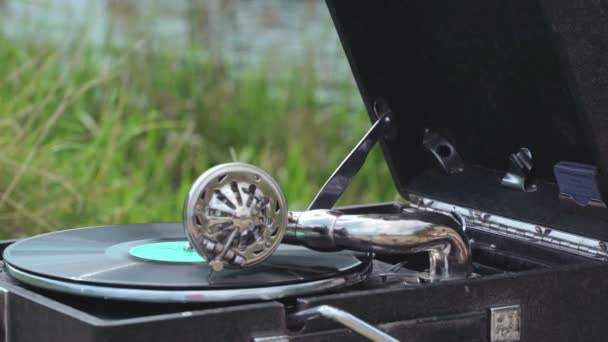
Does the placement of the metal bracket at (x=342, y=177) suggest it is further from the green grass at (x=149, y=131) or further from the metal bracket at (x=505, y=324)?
the green grass at (x=149, y=131)

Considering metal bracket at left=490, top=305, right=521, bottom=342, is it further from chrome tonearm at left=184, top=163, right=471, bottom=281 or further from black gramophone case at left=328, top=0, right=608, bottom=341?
chrome tonearm at left=184, top=163, right=471, bottom=281

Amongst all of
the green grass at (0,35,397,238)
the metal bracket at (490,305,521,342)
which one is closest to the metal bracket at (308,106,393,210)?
the metal bracket at (490,305,521,342)

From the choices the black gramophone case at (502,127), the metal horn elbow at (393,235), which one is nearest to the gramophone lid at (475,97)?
the black gramophone case at (502,127)

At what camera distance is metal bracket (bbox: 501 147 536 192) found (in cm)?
191

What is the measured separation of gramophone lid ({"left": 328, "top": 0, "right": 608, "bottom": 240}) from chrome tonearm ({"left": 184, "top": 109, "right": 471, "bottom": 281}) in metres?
0.25

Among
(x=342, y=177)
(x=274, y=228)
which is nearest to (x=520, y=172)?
(x=342, y=177)

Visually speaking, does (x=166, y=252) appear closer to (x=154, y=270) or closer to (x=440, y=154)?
(x=154, y=270)

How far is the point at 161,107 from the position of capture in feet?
14.6

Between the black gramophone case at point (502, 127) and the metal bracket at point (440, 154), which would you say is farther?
the metal bracket at point (440, 154)

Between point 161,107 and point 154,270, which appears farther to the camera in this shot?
point 161,107

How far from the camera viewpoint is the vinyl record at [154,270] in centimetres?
142

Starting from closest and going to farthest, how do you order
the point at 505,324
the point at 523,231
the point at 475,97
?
the point at 505,324
the point at 523,231
the point at 475,97

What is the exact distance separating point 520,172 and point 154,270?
2.34 ft

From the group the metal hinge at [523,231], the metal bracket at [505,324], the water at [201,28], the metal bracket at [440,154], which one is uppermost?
the water at [201,28]
